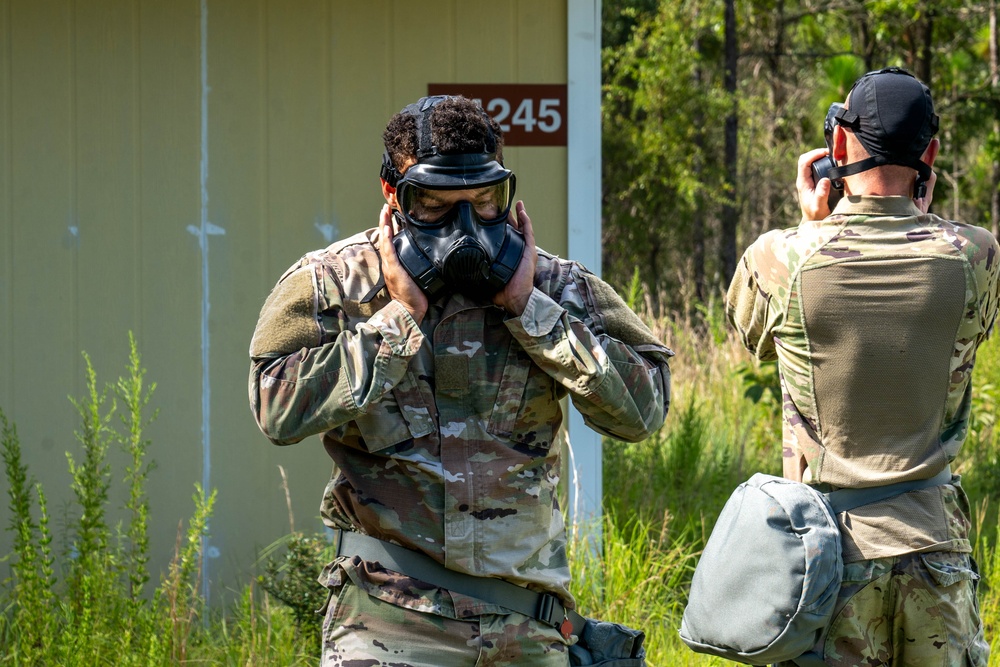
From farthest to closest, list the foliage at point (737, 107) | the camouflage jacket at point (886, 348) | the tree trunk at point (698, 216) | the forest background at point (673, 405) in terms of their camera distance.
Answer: the tree trunk at point (698, 216), the foliage at point (737, 107), the forest background at point (673, 405), the camouflage jacket at point (886, 348)

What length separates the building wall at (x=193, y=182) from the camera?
4.59m

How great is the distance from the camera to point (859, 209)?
268cm

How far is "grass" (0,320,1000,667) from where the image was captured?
351 centimetres

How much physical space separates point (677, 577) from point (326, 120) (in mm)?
2318

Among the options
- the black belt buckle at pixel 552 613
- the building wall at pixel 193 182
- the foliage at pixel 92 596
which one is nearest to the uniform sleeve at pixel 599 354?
the black belt buckle at pixel 552 613

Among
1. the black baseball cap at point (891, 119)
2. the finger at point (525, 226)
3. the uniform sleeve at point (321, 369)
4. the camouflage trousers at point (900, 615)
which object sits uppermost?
the black baseball cap at point (891, 119)

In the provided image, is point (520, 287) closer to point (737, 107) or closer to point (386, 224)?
point (386, 224)

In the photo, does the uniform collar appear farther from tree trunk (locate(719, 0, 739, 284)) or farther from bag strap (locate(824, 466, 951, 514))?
tree trunk (locate(719, 0, 739, 284))

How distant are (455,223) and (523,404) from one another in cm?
40

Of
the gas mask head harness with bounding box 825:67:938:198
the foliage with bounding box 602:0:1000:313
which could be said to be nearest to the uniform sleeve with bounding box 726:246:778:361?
the gas mask head harness with bounding box 825:67:938:198

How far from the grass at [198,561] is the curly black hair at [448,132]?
1.48 m

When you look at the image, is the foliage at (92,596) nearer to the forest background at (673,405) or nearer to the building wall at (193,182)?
A: the forest background at (673,405)

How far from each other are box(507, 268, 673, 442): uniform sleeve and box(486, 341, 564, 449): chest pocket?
7 cm

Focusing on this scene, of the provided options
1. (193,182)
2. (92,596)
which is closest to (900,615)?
(92,596)
